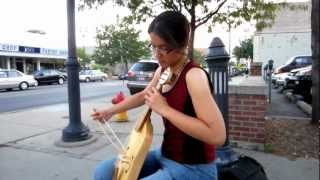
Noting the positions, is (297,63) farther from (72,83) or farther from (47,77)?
(47,77)

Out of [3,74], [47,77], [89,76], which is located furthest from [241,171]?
[89,76]

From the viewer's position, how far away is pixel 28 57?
37.1 m

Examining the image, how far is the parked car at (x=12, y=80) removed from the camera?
24047 mm

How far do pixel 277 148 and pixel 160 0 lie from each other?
6.42 metres

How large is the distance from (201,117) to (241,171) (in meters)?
0.85

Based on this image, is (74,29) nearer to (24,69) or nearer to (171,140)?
(171,140)

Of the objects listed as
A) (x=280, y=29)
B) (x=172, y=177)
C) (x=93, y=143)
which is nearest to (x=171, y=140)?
(x=172, y=177)

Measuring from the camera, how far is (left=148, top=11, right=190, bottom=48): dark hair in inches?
76.8

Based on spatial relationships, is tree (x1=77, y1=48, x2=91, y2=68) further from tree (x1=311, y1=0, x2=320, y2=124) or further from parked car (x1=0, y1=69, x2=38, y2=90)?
tree (x1=311, y1=0, x2=320, y2=124)

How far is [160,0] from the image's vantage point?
1049 centimetres

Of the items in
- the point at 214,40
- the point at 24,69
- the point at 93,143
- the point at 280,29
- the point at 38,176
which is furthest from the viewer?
the point at 280,29

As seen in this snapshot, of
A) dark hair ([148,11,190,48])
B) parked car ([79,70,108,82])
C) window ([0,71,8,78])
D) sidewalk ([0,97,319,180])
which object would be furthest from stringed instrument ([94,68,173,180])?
parked car ([79,70,108,82])

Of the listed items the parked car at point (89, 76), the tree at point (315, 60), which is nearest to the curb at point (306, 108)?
the tree at point (315, 60)

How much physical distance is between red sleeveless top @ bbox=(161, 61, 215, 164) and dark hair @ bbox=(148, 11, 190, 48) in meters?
0.15
